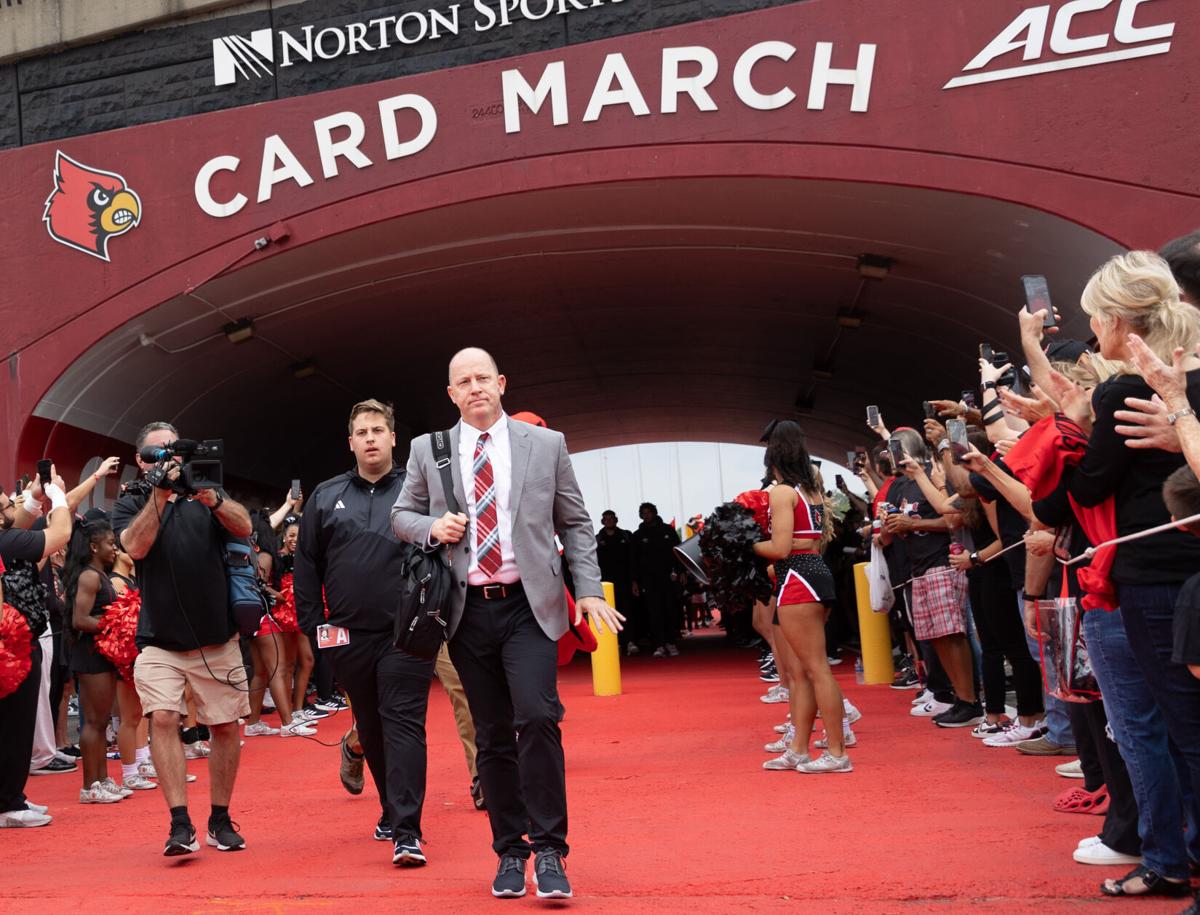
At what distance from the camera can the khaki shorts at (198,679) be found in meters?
6.34

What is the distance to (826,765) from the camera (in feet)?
25.3

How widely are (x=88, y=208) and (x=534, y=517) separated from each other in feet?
31.7

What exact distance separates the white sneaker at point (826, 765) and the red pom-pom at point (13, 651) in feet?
14.3

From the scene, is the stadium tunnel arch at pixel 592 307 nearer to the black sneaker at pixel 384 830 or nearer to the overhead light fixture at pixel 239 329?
the overhead light fixture at pixel 239 329

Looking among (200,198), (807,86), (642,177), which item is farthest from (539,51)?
(200,198)

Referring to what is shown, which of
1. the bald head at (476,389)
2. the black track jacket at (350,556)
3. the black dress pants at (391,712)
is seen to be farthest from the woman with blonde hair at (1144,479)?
the black track jacket at (350,556)

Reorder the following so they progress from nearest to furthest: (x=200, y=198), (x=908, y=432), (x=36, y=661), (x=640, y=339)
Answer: (x=36, y=661), (x=908, y=432), (x=200, y=198), (x=640, y=339)

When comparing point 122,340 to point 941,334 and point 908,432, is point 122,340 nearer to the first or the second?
point 908,432

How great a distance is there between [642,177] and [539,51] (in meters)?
1.49

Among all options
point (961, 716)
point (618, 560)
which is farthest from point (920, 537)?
point (618, 560)

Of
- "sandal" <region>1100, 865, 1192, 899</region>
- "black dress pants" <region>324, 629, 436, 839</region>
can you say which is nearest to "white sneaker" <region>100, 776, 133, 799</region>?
"black dress pants" <region>324, 629, 436, 839</region>

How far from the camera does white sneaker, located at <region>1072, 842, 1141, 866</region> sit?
4.95 metres

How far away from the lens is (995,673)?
343 inches

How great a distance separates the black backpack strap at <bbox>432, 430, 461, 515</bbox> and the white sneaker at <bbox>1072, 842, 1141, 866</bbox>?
8.46ft
